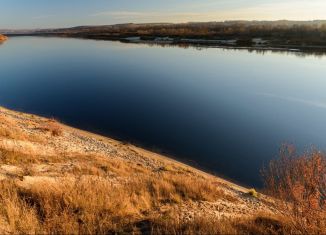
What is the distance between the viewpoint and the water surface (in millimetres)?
18219

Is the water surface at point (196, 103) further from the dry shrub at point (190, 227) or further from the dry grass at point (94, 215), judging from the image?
the dry shrub at point (190, 227)

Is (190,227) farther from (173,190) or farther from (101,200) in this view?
(173,190)

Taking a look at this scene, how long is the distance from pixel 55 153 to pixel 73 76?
29.6 metres

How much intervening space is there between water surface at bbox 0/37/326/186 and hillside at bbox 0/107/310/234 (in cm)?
547

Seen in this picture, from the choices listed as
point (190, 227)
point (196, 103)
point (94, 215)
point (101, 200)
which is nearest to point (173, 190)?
point (101, 200)

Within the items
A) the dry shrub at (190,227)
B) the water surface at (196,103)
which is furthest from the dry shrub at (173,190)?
the water surface at (196,103)

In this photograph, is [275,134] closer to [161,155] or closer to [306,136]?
[306,136]

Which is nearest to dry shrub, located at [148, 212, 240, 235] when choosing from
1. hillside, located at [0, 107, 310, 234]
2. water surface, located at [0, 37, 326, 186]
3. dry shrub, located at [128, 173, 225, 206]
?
hillside, located at [0, 107, 310, 234]

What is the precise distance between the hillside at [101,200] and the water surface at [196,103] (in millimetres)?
5473

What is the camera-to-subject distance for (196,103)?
2697 cm

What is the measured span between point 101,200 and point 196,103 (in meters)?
21.3

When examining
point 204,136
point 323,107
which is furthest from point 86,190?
point 323,107

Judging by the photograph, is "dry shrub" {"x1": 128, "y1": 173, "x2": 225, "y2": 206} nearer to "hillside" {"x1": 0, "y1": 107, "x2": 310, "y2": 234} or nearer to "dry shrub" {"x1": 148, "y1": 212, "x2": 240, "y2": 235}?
"hillside" {"x1": 0, "y1": 107, "x2": 310, "y2": 234}

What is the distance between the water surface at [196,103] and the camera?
18.2 metres
